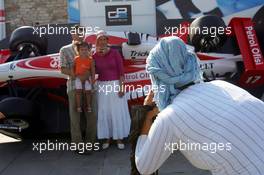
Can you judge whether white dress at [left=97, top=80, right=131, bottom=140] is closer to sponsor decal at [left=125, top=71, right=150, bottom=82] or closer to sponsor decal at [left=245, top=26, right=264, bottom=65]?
sponsor decal at [left=125, top=71, right=150, bottom=82]

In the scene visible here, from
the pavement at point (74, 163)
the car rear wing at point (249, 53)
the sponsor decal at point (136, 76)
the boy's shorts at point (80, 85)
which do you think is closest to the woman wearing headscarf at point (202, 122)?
the pavement at point (74, 163)

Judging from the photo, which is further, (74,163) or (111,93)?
(111,93)

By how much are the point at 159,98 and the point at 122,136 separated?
4.44 metres

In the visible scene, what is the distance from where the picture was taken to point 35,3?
1566 cm

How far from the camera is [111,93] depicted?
269 inches

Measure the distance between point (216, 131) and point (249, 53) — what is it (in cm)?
502

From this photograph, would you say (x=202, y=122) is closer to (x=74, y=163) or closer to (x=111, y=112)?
(x=74, y=163)

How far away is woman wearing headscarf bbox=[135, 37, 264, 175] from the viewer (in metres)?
2.26

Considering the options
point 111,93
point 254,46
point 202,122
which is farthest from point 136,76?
point 202,122

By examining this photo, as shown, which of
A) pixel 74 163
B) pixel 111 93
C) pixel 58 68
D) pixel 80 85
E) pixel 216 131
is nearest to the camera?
pixel 216 131

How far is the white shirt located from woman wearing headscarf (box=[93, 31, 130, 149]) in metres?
4.49

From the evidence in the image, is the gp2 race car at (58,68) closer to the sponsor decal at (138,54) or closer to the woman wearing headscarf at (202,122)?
the sponsor decal at (138,54)

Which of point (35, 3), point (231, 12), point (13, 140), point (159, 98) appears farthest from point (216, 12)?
point (35, 3)

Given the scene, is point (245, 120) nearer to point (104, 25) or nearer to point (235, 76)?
point (235, 76)
